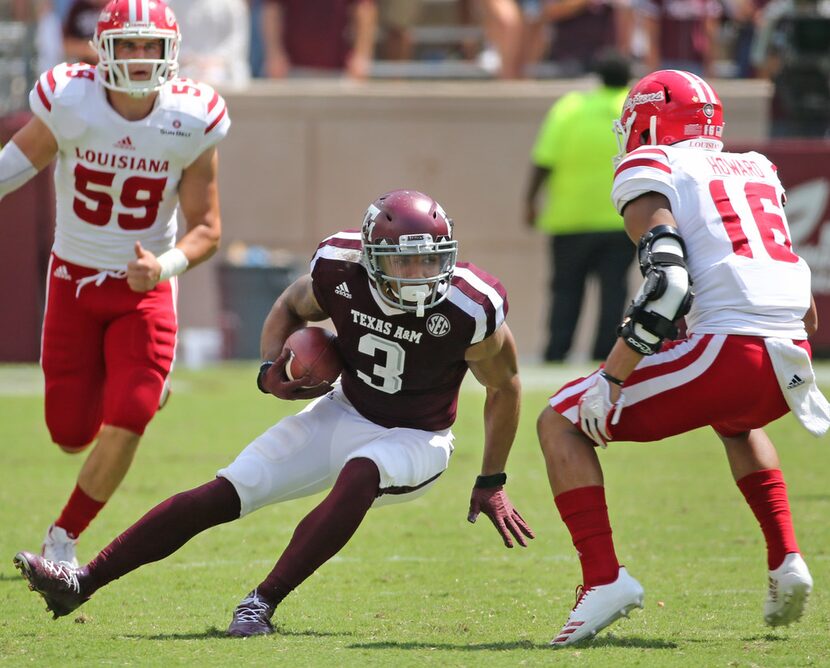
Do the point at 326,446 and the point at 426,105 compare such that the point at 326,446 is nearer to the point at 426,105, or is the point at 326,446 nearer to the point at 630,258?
the point at 630,258

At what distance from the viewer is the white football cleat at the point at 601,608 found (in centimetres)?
402

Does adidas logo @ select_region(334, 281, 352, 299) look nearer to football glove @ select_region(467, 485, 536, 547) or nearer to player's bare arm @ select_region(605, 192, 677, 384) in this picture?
football glove @ select_region(467, 485, 536, 547)

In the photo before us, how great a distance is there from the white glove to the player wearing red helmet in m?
0.39

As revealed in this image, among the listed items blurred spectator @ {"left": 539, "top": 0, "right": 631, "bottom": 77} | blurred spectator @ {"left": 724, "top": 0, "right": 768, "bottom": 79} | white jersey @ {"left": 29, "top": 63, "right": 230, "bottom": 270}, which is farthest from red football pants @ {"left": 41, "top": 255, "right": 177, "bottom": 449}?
blurred spectator @ {"left": 724, "top": 0, "right": 768, "bottom": 79}

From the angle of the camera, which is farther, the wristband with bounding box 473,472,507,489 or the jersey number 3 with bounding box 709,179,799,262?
the wristband with bounding box 473,472,507,489

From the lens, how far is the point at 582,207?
10609 mm

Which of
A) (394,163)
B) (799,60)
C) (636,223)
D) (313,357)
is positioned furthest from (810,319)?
(394,163)

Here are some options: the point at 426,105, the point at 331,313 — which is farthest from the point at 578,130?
the point at 331,313

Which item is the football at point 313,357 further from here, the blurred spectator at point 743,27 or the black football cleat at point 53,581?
the blurred spectator at point 743,27

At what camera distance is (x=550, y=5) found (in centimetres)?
1234

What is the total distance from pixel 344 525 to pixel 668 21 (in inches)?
355

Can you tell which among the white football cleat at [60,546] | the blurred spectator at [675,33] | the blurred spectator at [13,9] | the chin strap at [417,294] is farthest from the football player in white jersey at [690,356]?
the blurred spectator at [13,9]

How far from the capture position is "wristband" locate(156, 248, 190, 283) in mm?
5063

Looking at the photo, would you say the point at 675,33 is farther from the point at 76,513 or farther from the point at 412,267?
the point at 412,267
